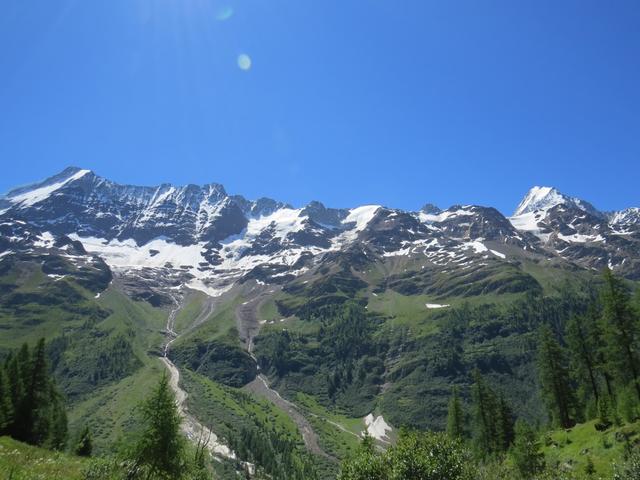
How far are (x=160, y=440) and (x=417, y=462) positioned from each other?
18.0m

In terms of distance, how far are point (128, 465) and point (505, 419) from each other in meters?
67.5

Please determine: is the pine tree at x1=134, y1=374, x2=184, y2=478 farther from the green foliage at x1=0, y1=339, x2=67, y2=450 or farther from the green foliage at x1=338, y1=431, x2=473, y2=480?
the green foliage at x1=0, y1=339, x2=67, y2=450

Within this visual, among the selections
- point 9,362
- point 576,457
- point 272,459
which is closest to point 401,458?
point 576,457

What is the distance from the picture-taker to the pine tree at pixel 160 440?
3322 cm

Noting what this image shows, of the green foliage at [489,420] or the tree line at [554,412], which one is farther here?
the green foliage at [489,420]

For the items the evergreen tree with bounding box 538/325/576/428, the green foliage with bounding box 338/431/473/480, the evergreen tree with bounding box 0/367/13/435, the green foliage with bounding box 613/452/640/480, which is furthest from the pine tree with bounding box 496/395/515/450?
the evergreen tree with bounding box 0/367/13/435

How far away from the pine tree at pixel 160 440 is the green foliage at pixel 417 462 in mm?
12519

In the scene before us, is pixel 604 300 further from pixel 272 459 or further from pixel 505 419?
pixel 272 459

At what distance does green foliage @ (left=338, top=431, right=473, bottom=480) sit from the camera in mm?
31344

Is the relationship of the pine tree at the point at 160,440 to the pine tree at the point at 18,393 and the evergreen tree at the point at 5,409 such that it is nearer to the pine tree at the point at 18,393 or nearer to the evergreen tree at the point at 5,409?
the evergreen tree at the point at 5,409

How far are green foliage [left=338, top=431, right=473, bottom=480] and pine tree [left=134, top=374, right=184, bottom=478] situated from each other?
493 inches

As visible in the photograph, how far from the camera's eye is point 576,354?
76.1 m

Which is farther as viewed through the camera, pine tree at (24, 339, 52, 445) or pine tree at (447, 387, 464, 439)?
pine tree at (447, 387, 464, 439)

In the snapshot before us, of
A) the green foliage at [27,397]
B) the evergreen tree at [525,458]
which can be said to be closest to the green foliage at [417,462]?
the evergreen tree at [525,458]
